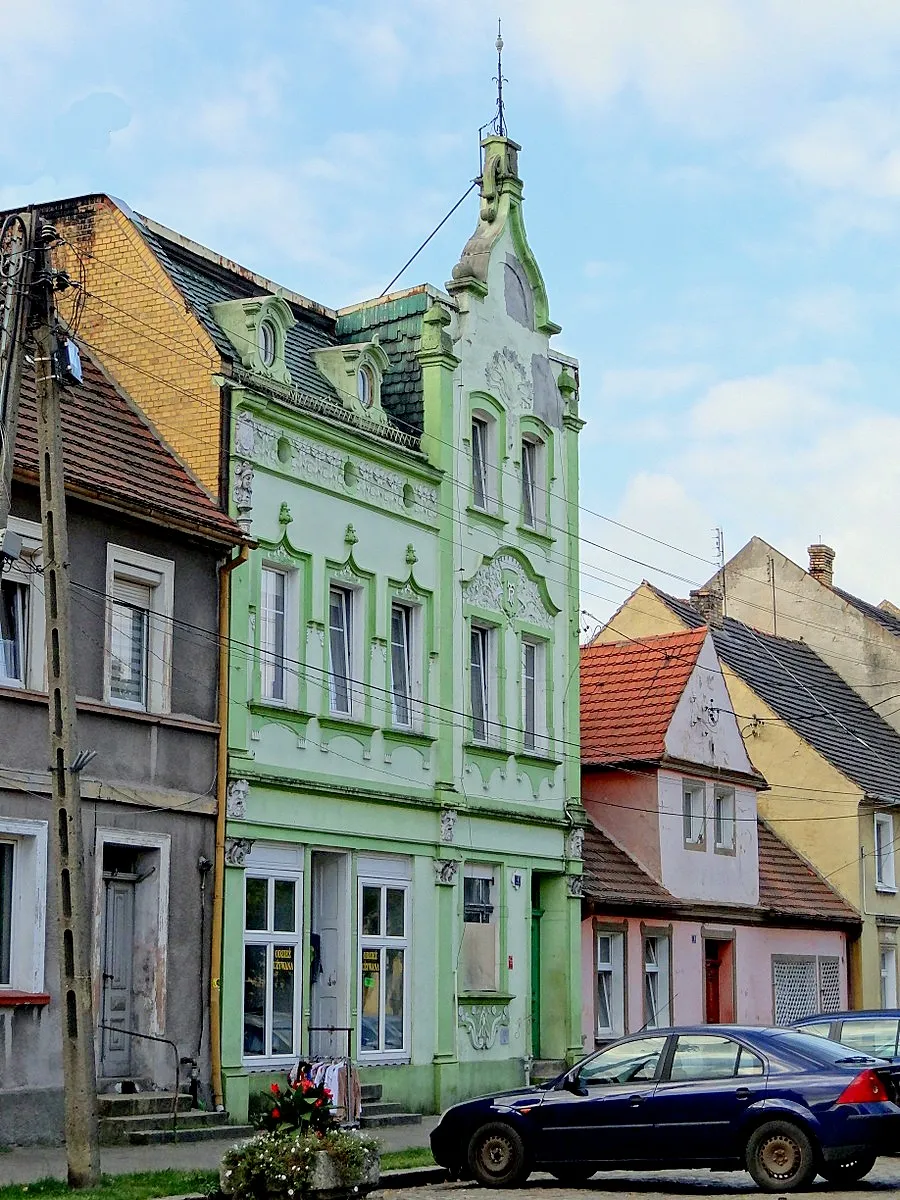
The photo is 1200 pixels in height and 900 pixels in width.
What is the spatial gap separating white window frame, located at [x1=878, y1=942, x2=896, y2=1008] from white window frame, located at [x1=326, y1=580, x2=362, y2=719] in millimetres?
18871

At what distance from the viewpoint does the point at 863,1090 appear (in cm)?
1720

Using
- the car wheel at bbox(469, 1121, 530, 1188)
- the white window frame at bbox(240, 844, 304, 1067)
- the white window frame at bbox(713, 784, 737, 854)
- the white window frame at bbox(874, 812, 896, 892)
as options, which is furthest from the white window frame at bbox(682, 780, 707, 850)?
the car wheel at bbox(469, 1121, 530, 1188)

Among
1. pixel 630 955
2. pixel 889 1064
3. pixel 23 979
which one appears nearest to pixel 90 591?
pixel 23 979

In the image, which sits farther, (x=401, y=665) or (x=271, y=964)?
(x=401, y=665)

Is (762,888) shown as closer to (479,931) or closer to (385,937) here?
(479,931)

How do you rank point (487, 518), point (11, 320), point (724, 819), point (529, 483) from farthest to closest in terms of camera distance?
point (724, 819) < point (529, 483) < point (487, 518) < point (11, 320)

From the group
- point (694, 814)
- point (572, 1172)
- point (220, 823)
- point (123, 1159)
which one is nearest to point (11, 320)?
point (220, 823)

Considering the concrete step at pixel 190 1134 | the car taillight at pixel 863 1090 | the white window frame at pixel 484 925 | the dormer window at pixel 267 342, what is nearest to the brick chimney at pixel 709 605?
the white window frame at pixel 484 925

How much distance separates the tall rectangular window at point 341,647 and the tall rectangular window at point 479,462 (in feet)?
11.5

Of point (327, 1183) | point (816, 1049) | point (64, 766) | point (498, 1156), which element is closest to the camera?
point (327, 1183)

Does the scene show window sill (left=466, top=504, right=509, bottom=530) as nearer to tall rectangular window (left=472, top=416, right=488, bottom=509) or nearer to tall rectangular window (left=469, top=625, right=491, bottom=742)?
tall rectangular window (left=472, top=416, right=488, bottom=509)

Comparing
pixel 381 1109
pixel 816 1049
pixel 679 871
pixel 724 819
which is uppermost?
pixel 724 819

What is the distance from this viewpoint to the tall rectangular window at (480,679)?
28.5 m

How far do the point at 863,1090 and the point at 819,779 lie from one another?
76.6 feet
